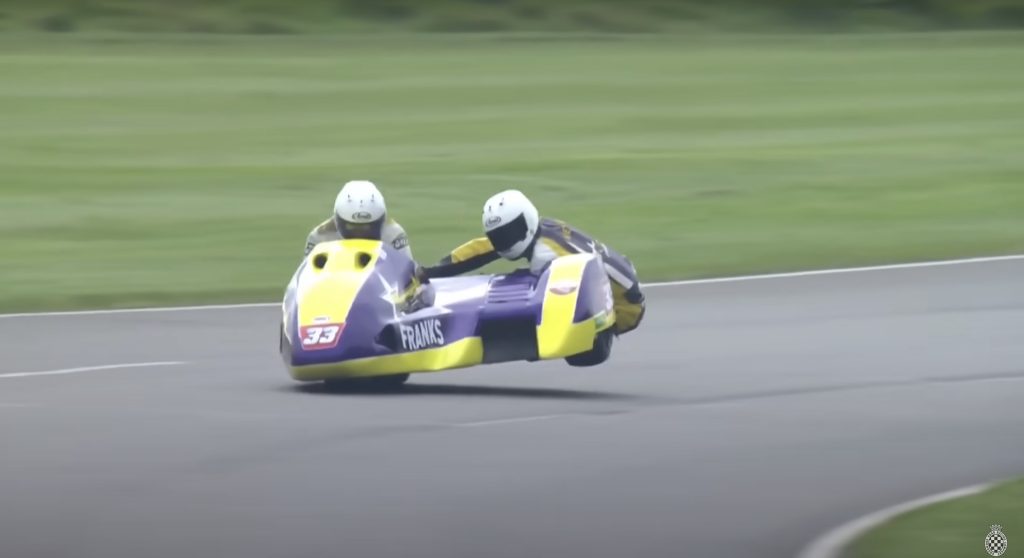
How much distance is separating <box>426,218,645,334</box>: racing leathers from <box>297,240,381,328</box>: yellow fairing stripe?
2.25 feet

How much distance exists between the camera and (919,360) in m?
12.4

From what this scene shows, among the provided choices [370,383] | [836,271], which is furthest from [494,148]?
[370,383]

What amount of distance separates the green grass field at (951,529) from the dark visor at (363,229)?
14.3 feet

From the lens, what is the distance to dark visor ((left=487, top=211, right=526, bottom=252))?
11250mm

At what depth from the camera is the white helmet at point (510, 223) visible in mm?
11234

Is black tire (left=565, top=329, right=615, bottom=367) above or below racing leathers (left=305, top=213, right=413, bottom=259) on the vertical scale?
below

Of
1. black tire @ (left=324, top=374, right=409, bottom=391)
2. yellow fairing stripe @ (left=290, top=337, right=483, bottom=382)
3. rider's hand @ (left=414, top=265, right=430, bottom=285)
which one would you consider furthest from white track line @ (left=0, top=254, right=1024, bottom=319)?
yellow fairing stripe @ (left=290, top=337, right=483, bottom=382)

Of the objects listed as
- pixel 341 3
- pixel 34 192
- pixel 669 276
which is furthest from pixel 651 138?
pixel 341 3

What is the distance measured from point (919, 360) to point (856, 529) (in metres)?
5.06

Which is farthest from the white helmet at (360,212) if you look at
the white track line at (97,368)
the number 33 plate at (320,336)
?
the white track line at (97,368)

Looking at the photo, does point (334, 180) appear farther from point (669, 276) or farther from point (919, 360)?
point (919, 360)

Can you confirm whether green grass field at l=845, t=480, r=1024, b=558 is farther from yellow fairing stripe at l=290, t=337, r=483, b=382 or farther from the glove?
the glove

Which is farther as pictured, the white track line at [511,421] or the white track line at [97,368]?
the white track line at [97,368]

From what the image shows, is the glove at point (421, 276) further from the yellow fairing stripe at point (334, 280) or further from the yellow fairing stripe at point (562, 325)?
the yellow fairing stripe at point (562, 325)
